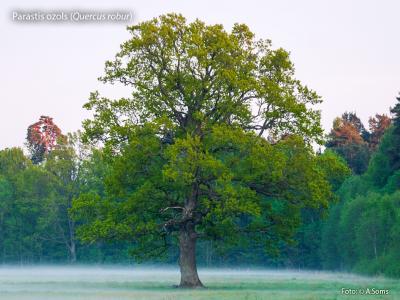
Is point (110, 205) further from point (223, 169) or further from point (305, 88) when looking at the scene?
point (305, 88)

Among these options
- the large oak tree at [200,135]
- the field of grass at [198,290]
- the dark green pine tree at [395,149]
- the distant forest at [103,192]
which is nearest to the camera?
the field of grass at [198,290]

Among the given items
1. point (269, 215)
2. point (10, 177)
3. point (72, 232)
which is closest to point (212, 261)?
point (72, 232)

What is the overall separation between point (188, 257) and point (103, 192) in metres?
66.5

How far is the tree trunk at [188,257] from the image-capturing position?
56.3 meters

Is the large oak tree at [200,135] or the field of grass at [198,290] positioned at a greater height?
the large oak tree at [200,135]

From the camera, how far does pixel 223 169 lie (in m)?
52.9

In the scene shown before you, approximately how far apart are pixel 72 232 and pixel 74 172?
914 cm

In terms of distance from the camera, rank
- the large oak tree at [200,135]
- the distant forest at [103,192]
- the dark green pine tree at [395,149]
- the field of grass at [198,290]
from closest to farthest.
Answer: the field of grass at [198,290]
the large oak tree at [200,135]
the dark green pine tree at [395,149]
the distant forest at [103,192]

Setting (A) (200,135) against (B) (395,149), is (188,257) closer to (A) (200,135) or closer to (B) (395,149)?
(A) (200,135)

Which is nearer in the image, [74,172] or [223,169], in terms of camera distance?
[223,169]

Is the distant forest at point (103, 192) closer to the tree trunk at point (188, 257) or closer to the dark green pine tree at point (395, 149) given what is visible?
the dark green pine tree at point (395, 149)

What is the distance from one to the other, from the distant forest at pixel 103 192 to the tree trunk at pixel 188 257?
27943mm

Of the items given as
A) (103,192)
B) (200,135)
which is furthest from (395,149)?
(103,192)

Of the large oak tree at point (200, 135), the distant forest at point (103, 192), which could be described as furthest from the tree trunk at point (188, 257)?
the distant forest at point (103, 192)
